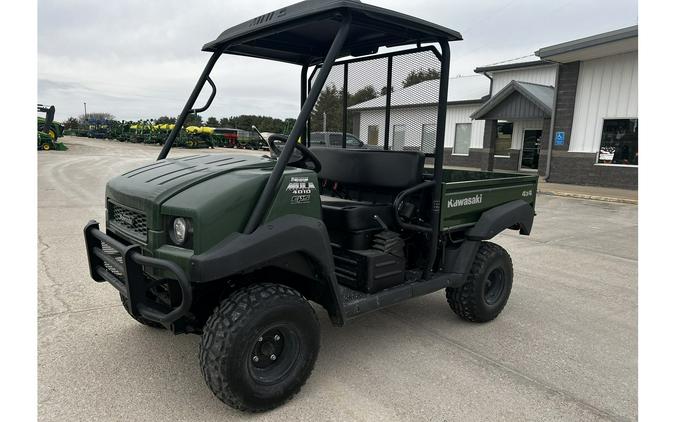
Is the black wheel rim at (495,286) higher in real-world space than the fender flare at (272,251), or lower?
lower

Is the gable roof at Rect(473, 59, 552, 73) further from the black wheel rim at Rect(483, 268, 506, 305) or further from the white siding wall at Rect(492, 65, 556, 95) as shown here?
the black wheel rim at Rect(483, 268, 506, 305)

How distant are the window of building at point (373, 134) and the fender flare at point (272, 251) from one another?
64.0 inches

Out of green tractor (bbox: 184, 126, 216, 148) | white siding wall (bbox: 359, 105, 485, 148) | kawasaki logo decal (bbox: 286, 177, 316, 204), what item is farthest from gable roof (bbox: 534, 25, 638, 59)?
green tractor (bbox: 184, 126, 216, 148)

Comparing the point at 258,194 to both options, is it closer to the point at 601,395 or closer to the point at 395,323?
the point at 395,323

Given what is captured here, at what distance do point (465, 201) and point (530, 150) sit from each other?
1638 cm

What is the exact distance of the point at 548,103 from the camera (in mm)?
15664

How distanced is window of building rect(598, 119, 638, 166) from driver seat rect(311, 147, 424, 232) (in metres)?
12.8

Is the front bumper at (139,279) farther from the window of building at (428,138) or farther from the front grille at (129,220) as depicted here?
the window of building at (428,138)

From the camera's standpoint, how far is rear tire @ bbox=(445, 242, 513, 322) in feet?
12.3

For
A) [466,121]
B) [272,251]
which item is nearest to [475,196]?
[272,251]

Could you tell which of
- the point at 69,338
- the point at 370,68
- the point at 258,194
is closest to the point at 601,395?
the point at 258,194

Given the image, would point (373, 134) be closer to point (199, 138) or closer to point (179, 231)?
point (179, 231)

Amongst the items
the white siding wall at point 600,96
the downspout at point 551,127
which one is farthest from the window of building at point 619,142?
the downspout at point 551,127

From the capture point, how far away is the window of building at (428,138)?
3496 mm
